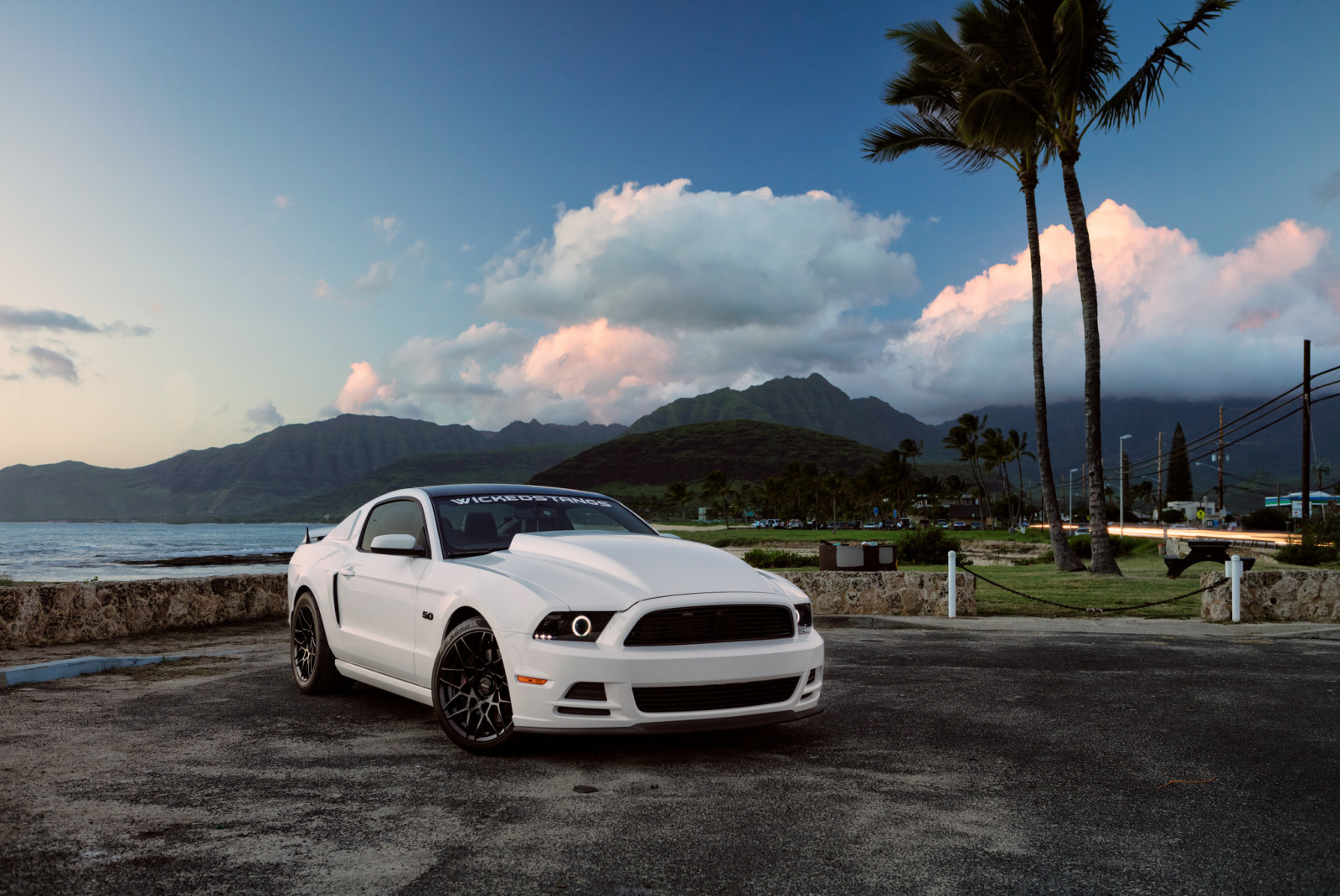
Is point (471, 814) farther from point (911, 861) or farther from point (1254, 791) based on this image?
point (1254, 791)

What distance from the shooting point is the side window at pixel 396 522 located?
617cm

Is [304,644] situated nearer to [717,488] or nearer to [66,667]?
[66,667]

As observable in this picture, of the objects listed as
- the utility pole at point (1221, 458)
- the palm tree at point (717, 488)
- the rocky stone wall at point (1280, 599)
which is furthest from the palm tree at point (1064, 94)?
the palm tree at point (717, 488)

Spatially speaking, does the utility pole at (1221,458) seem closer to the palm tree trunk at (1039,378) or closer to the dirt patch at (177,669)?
the palm tree trunk at (1039,378)

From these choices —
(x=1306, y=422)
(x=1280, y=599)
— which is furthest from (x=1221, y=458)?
(x=1280, y=599)

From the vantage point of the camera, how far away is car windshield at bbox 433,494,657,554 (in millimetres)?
5918

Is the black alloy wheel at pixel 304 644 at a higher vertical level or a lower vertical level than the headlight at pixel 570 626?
lower

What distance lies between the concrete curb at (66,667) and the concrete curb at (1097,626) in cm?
751

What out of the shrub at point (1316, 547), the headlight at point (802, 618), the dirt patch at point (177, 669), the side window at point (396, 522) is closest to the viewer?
the headlight at point (802, 618)

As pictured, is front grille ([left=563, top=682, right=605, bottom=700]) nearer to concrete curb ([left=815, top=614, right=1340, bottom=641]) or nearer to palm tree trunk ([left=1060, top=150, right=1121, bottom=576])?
concrete curb ([left=815, top=614, right=1340, bottom=641])

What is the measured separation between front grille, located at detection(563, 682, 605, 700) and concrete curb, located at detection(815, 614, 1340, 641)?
777cm

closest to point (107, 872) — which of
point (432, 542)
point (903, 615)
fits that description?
point (432, 542)

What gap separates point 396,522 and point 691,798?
126 inches

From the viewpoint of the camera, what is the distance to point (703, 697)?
475 centimetres
